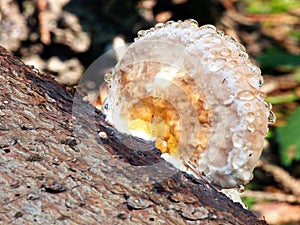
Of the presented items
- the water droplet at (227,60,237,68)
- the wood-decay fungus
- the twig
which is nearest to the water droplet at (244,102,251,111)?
the wood-decay fungus

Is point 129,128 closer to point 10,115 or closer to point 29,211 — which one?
point 10,115

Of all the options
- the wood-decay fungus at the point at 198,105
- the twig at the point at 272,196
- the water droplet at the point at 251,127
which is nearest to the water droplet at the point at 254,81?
the wood-decay fungus at the point at 198,105

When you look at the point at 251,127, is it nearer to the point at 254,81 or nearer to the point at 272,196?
the point at 254,81

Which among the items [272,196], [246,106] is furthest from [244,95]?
[272,196]

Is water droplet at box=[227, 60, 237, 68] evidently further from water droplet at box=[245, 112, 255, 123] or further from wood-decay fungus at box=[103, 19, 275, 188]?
water droplet at box=[245, 112, 255, 123]

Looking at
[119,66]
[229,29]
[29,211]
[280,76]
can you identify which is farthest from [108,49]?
[29,211]

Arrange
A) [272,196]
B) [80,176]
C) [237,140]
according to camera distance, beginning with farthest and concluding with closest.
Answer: [272,196]
[237,140]
[80,176]
